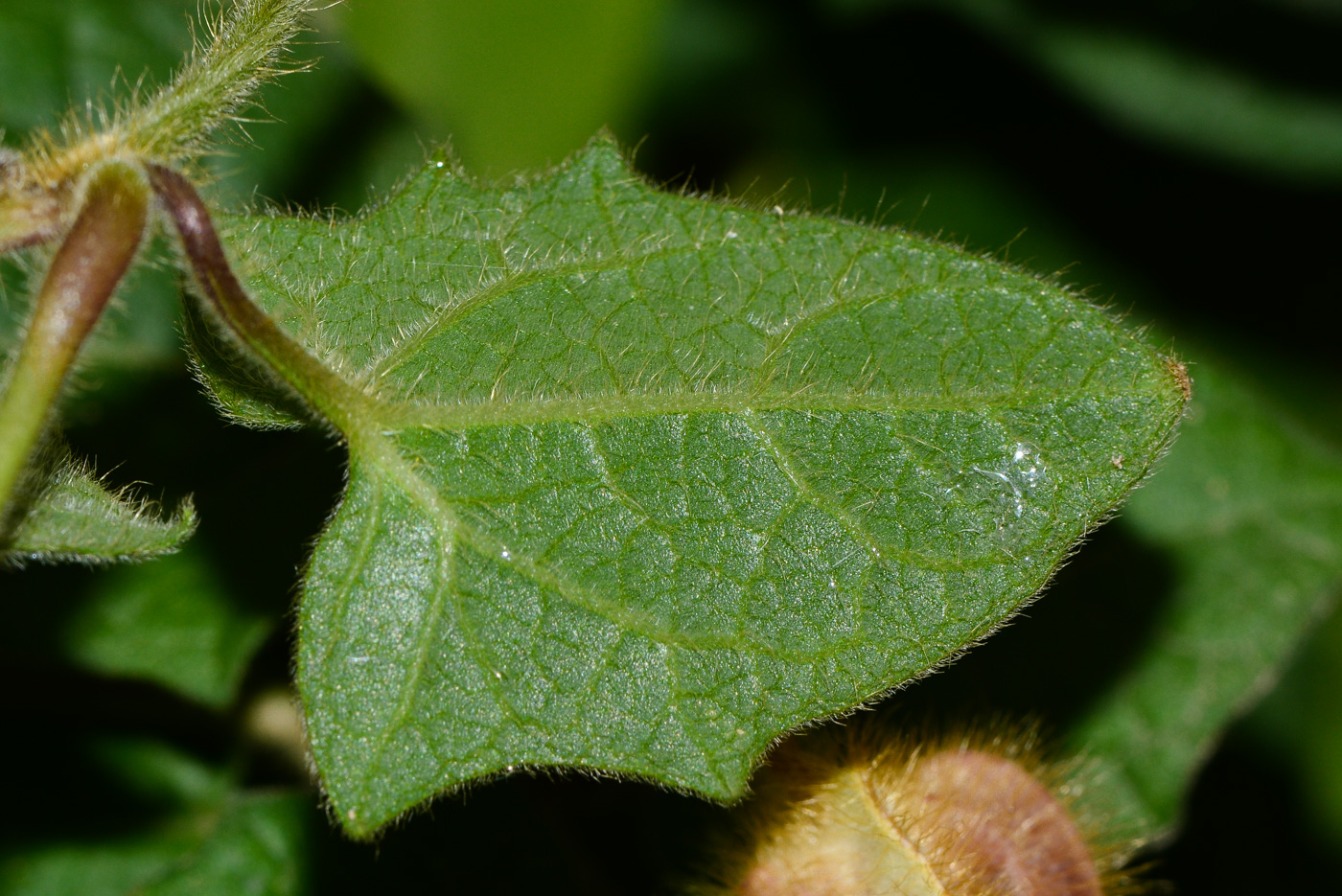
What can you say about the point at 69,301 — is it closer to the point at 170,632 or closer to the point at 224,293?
the point at 224,293

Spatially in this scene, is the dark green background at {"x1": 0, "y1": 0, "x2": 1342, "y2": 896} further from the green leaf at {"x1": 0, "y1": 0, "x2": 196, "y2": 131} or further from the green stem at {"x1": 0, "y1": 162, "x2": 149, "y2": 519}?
the green stem at {"x1": 0, "y1": 162, "x2": 149, "y2": 519}

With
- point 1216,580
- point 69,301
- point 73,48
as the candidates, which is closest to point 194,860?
point 69,301

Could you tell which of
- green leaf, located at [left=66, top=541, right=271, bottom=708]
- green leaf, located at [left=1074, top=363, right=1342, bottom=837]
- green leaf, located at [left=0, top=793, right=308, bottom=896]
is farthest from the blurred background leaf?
green leaf, located at [left=1074, top=363, right=1342, bottom=837]

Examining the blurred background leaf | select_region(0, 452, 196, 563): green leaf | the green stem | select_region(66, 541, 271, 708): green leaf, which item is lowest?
the blurred background leaf

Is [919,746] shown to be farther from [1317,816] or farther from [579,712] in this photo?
[1317,816]

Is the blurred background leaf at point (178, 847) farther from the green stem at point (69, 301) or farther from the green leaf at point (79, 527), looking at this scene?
the green stem at point (69, 301)

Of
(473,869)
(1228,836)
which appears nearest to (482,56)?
(473,869)
